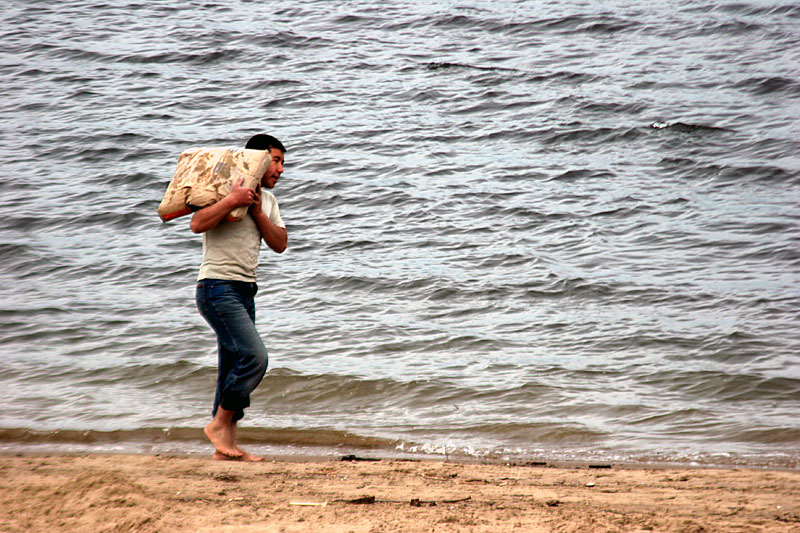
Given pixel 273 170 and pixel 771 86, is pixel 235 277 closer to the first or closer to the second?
pixel 273 170

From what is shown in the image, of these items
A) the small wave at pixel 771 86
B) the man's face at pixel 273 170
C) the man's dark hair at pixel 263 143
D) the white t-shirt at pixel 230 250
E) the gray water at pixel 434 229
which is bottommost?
the gray water at pixel 434 229

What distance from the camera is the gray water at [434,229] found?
6281mm

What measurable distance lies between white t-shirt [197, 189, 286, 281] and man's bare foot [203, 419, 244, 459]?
1.03m

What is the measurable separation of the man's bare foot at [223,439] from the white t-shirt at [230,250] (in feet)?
3.37

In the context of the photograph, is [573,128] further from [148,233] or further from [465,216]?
[148,233]

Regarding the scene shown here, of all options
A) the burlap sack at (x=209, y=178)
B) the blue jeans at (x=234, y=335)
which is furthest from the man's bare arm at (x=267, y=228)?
the blue jeans at (x=234, y=335)

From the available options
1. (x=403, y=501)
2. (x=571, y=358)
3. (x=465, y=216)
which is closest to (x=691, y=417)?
(x=571, y=358)

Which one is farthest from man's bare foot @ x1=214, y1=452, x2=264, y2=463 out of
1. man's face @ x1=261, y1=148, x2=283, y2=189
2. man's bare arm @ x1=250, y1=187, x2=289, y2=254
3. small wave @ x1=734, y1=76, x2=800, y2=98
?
small wave @ x1=734, y1=76, x2=800, y2=98

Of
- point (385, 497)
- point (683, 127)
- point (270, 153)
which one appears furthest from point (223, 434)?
point (683, 127)

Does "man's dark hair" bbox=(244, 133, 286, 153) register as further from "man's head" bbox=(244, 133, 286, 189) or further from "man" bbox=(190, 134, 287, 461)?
"man" bbox=(190, 134, 287, 461)

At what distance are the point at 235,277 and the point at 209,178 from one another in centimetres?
58

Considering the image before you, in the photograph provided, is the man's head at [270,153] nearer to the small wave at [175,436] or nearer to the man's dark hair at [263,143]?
the man's dark hair at [263,143]

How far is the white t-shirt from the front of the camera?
4.59 metres

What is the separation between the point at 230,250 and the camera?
4.60 metres
